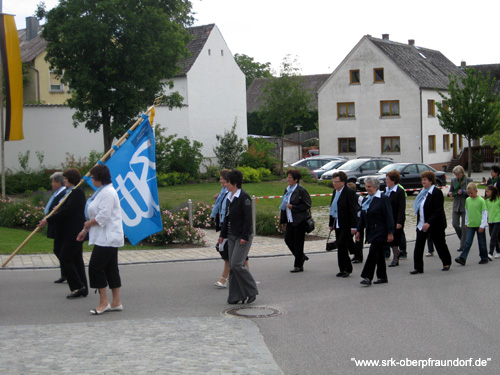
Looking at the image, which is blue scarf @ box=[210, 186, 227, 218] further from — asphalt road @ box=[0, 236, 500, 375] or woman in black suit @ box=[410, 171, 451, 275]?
woman in black suit @ box=[410, 171, 451, 275]

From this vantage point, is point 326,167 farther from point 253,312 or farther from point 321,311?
point 253,312

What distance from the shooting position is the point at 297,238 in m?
11.2

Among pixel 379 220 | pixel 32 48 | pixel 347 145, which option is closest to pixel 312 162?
pixel 347 145

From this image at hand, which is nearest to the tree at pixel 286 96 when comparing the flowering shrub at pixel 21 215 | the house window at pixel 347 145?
the house window at pixel 347 145

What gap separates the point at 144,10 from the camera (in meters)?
27.0

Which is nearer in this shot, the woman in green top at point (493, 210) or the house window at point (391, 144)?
the woman in green top at point (493, 210)

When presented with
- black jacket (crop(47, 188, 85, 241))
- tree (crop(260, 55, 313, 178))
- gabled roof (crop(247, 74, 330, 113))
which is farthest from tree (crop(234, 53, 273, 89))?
black jacket (crop(47, 188, 85, 241))

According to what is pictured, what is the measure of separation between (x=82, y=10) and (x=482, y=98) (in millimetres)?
23976

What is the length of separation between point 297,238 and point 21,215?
914cm

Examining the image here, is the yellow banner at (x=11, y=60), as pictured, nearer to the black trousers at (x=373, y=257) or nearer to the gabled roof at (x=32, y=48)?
the black trousers at (x=373, y=257)

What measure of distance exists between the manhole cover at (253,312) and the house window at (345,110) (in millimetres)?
44493

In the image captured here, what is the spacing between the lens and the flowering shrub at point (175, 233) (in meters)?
15.1

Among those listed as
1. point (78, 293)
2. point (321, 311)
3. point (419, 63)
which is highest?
point (419, 63)

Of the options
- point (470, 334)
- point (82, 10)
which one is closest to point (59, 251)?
point (470, 334)
